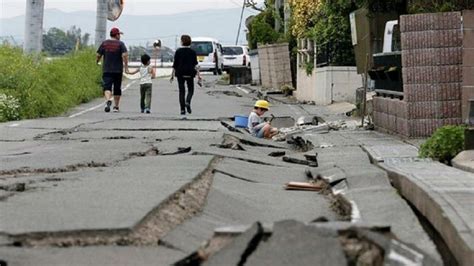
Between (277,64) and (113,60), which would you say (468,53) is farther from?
(277,64)

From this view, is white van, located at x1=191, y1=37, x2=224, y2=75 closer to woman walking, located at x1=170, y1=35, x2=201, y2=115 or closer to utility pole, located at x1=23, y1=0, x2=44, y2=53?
utility pole, located at x1=23, y1=0, x2=44, y2=53

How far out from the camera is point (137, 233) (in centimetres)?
576

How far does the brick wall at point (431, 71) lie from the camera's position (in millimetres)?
12820

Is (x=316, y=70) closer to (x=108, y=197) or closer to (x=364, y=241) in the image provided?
(x=108, y=197)

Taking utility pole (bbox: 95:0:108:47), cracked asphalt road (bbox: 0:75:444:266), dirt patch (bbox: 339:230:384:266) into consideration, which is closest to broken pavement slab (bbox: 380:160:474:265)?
cracked asphalt road (bbox: 0:75:444:266)

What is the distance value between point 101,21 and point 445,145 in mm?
24360

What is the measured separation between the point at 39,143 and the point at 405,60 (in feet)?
17.0

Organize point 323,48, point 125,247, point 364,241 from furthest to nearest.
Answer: point 323,48 → point 125,247 → point 364,241

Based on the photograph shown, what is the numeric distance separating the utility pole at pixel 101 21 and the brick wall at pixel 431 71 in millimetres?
21267

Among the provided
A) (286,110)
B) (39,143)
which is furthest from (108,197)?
(286,110)

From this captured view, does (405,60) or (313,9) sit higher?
(313,9)

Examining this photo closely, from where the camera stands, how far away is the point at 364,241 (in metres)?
4.89

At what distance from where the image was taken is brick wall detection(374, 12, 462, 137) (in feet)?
42.1

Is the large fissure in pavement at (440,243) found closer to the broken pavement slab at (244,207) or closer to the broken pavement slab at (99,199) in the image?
the broken pavement slab at (244,207)
